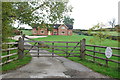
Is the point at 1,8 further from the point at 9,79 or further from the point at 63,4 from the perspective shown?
the point at 63,4

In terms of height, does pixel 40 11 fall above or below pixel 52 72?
above

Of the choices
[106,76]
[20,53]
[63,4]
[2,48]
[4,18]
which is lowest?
[106,76]

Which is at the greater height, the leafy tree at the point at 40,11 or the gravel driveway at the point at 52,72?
the leafy tree at the point at 40,11

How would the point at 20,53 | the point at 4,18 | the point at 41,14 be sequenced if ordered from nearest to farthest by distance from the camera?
the point at 4,18 < the point at 20,53 < the point at 41,14

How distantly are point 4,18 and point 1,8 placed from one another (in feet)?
2.26

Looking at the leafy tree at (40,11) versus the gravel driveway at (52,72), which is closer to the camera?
the gravel driveway at (52,72)

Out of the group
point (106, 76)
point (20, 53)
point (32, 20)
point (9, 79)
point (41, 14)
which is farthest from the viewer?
point (41, 14)

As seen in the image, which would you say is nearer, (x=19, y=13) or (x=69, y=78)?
(x=69, y=78)

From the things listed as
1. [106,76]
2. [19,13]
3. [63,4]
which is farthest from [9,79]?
[63,4]

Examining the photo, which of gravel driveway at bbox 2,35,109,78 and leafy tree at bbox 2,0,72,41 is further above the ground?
leafy tree at bbox 2,0,72,41

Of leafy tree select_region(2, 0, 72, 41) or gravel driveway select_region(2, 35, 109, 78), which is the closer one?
gravel driveway select_region(2, 35, 109, 78)

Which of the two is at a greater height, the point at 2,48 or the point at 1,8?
the point at 1,8

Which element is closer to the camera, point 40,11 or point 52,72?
point 52,72

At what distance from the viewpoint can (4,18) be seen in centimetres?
618
